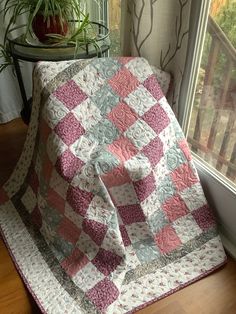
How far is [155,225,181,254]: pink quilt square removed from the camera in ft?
4.22

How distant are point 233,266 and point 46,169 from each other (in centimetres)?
Result: 86

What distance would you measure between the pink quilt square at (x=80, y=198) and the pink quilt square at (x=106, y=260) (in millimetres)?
174

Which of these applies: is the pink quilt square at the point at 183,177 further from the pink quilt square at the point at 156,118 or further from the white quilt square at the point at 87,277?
the white quilt square at the point at 87,277

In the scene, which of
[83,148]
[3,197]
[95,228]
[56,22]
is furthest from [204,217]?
[56,22]

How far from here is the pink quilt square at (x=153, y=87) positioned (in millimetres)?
1280

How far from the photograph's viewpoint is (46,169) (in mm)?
1241

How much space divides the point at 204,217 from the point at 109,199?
0.48 m

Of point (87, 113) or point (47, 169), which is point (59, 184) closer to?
point (47, 169)

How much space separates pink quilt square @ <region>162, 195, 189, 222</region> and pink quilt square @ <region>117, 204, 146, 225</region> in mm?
137

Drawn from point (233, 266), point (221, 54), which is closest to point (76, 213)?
point (233, 266)

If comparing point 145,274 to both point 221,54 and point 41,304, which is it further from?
point 221,54

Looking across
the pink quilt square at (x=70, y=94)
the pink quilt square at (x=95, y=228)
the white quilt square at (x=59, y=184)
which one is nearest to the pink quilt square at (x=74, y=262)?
the pink quilt square at (x=95, y=228)

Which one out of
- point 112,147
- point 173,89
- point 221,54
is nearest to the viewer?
point 112,147

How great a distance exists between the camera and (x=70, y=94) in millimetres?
1204
